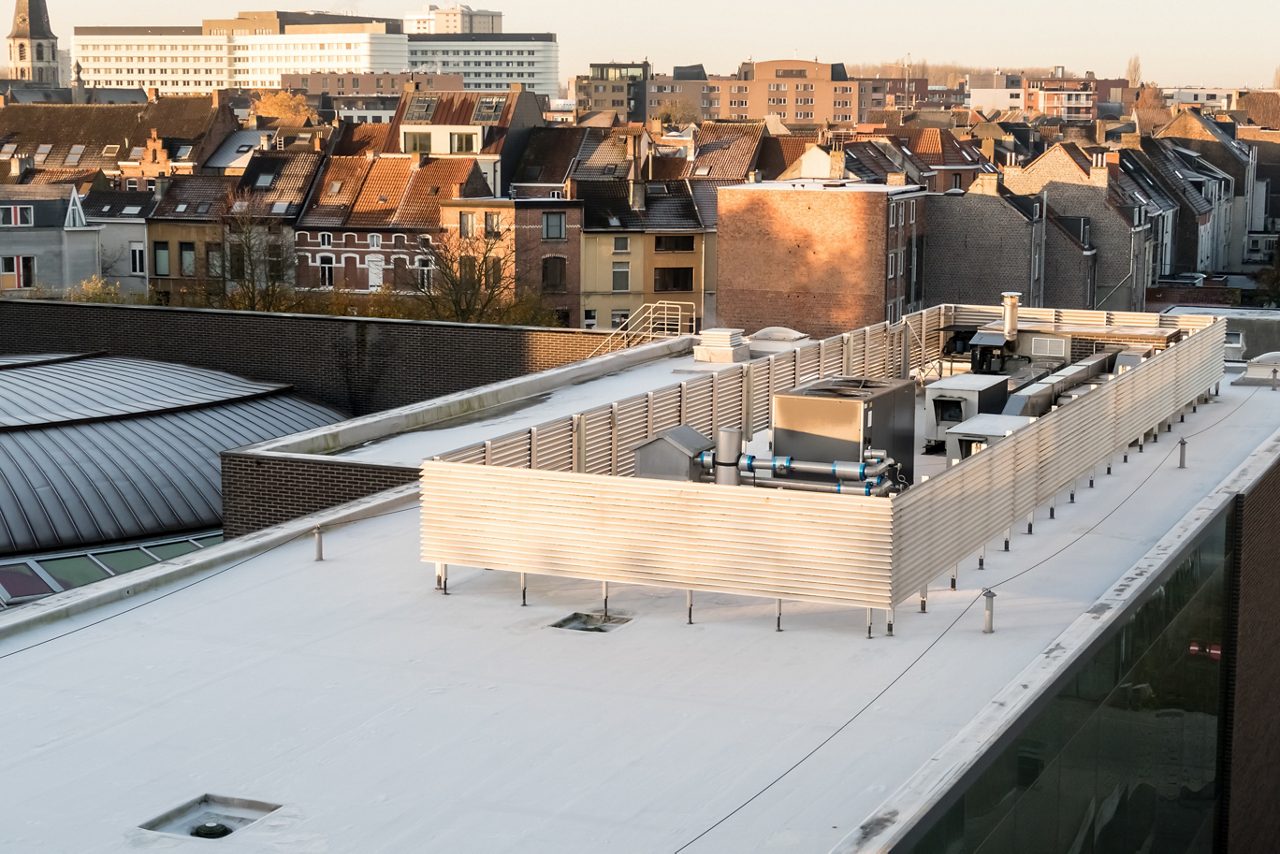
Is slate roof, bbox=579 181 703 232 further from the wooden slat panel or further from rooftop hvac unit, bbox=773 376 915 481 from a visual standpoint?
the wooden slat panel

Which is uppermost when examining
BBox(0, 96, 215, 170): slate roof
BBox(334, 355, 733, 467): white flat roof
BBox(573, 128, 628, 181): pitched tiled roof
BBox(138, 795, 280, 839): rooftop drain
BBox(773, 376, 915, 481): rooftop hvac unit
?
BBox(0, 96, 215, 170): slate roof

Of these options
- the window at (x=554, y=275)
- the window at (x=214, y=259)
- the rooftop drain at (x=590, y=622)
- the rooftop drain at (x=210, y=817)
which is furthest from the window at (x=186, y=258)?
the rooftop drain at (x=210, y=817)

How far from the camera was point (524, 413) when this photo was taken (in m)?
31.1

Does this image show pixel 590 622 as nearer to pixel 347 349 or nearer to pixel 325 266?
pixel 347 349

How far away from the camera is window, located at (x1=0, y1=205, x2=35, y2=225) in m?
81.4

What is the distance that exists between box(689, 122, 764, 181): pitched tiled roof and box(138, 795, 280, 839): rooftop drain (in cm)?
8712

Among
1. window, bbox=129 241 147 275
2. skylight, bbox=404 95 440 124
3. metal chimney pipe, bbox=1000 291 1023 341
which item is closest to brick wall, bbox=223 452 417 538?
metal chimney pipe, bbox=1000 291 1023 341

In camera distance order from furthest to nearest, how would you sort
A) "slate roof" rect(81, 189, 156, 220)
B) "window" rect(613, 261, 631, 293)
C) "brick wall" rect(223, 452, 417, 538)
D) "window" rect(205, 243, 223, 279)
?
"slate roof" rect(81, 189, 156, 220) < "window" rect(613, 261, 631, 293) < "window" rect(205, 243, 223, 279) < "brick wall" rect(223, 452, 417, 538)

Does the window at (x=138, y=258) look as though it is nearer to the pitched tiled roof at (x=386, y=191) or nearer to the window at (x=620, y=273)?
the pitched tiled roof at (x=386, y=191)

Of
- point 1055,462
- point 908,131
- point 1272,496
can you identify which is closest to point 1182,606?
point 1055,462

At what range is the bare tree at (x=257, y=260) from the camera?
68.0 metres

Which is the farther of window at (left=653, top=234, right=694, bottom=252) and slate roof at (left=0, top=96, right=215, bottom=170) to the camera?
slate roof at (left=0, top=96, right=215, bottom=170)

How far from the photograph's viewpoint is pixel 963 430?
23328 millimetres

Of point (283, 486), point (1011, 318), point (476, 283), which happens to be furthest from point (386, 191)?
point (283, 486)
